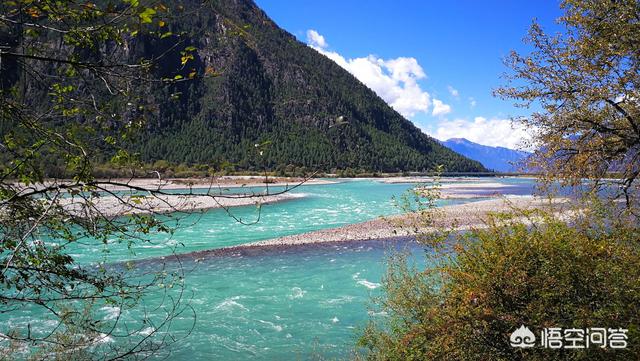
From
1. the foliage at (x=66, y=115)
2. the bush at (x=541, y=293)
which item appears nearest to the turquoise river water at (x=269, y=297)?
the foliage at (x=66, y=115)

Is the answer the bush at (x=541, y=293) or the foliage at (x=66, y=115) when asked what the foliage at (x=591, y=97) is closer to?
the bush at (x=541, y=293)

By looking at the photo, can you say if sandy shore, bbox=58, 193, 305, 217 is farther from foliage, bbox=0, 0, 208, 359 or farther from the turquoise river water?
the turquoise river water

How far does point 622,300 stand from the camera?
5227mm

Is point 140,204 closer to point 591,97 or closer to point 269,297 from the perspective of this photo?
point 591,97

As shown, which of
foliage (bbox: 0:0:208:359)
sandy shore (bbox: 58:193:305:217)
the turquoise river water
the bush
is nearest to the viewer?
foliage (bbox: 0:0:208:359)

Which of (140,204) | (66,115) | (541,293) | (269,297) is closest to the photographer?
(140,204)

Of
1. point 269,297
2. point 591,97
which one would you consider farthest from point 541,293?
point 269,297

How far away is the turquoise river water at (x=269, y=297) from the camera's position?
44.0 feet

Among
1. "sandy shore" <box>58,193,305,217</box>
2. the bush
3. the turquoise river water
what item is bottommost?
the turquoise river water

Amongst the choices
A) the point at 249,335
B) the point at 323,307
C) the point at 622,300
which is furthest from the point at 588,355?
the point at 323,307

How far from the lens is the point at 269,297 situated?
1834cm

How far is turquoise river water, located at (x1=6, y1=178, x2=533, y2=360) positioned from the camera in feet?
44.0

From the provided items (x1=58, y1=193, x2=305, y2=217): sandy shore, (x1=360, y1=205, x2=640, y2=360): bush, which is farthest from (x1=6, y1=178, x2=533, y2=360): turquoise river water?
(x1=360, y1=205, x2=640, y2=360): bush

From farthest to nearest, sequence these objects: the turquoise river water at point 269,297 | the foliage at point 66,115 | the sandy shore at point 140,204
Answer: the turquoise river water at point 269,297
the sandy shore at point 140,204
the foliage at point 66,115
